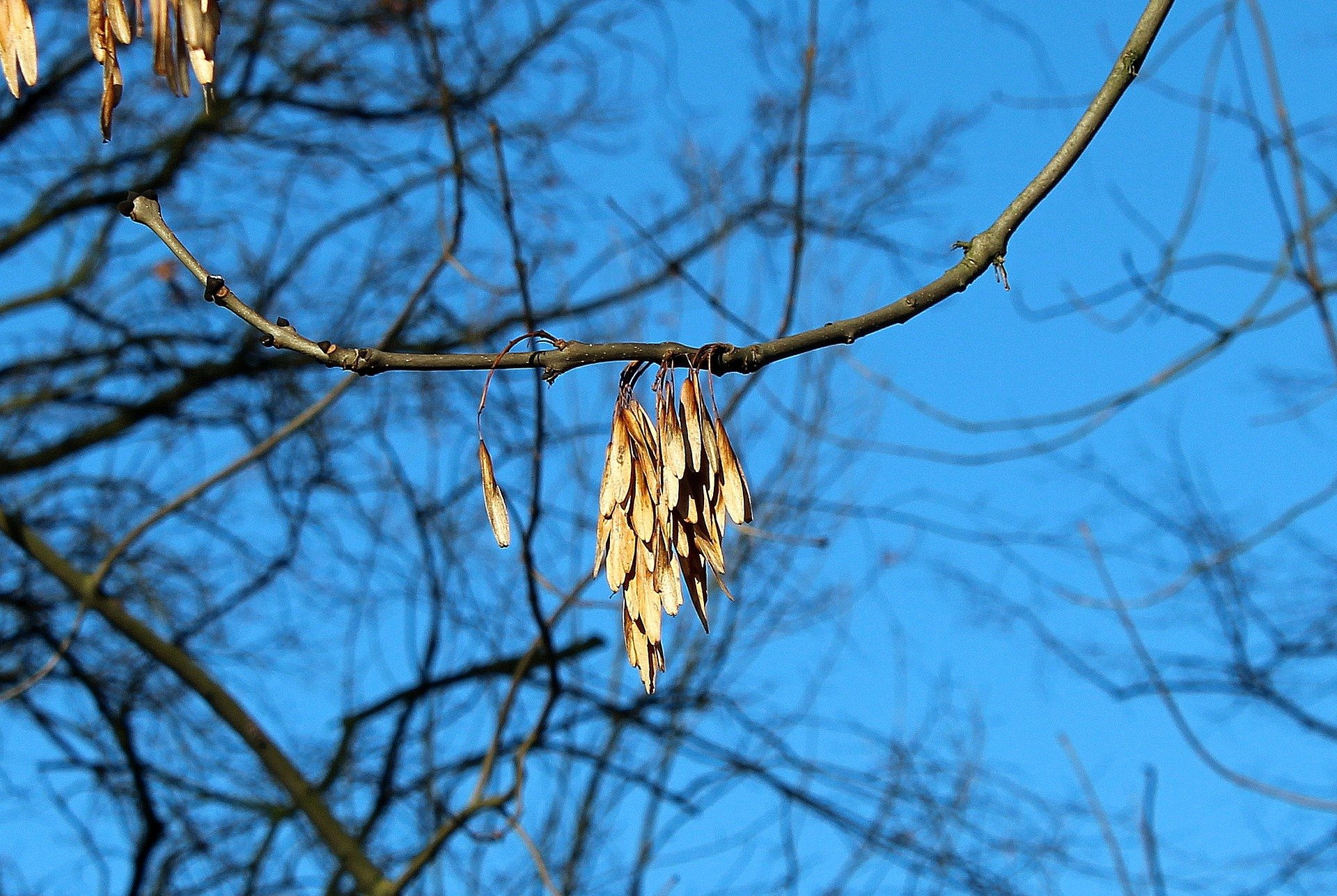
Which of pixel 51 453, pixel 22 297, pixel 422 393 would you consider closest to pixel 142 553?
pixel 51 453

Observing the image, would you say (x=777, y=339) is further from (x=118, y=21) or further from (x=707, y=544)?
(x=118, y=21)

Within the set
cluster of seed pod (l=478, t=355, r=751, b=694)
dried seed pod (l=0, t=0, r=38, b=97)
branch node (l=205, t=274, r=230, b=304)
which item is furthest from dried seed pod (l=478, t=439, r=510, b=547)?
dried seed pod (l=0, t=0, r=38, b=97)

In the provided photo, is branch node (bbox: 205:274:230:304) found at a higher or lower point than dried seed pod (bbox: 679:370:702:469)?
higher

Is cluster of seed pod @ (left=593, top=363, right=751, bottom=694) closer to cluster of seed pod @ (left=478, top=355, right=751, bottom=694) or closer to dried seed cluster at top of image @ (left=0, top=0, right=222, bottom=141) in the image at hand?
cluster of seed pod @ (left=478, top=355, right=751, bottom=694)

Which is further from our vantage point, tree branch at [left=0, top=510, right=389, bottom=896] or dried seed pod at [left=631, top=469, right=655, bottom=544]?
tree branch at [left=0, top=510, right=389, bottom=896]

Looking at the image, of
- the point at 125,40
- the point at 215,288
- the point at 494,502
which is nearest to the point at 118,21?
the point at 125,40

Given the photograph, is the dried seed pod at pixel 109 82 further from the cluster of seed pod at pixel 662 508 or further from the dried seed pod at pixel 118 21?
the cluster of seed pod at pixel 662 508
